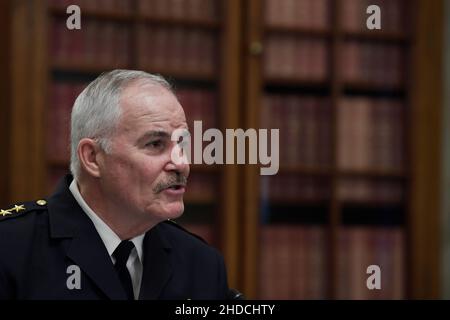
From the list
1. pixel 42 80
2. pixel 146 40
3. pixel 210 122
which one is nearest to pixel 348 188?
pixel 210 122

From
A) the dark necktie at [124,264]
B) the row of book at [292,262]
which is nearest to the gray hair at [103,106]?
the dark necktie at [124,264]

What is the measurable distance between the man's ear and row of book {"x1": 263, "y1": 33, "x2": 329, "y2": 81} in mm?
1497

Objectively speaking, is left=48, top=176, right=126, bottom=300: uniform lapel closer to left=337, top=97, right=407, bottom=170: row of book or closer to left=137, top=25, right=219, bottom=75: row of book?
left=137, top=25, right=219, bottom=75: row of book

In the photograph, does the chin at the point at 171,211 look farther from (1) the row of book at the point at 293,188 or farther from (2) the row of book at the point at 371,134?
(2) the row of book at the point at 371,134

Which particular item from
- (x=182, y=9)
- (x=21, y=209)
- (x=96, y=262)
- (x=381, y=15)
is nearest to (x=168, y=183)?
(x=96, y=262)

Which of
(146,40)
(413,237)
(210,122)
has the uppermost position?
(146,40)

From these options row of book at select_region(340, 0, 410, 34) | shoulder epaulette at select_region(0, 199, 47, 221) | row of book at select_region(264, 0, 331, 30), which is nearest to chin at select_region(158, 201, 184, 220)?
shoulder epaulette at select_region(0, 199, 47, 221)

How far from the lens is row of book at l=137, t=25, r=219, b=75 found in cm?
283

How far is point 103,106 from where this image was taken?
1529 millimetres

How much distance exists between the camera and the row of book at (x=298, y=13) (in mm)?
2965

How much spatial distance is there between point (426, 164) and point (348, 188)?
1.23ft

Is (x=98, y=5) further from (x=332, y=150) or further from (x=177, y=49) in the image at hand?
(x=332, y=150)

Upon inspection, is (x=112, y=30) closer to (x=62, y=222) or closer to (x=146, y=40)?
(x=146, y=40)

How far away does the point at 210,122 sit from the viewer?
2.90 m
